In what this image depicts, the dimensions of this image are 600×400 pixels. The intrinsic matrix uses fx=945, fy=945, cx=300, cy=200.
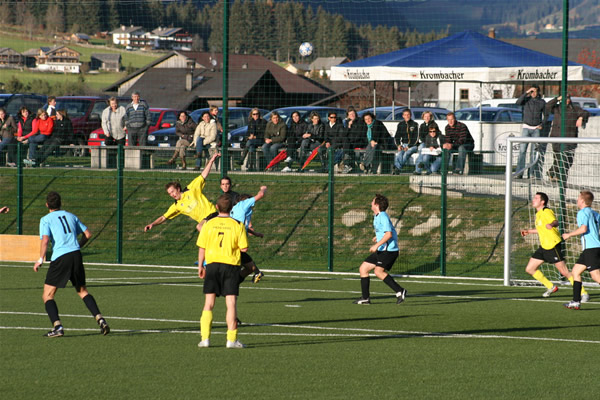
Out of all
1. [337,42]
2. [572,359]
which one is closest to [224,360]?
[572,359]

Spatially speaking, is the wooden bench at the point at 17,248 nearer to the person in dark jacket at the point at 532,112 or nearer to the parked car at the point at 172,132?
the parked car at the point at 172,132

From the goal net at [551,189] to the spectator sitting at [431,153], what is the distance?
5.76ft

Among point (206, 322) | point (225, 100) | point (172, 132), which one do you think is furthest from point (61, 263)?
point (172, 132)

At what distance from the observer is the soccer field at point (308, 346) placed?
8.12 m

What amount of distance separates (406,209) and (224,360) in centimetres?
1100

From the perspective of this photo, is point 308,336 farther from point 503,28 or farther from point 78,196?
point 503,28

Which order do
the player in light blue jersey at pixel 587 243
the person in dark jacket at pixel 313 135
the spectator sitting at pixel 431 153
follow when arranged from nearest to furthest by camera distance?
the player in light blue jersey at pixel 587 243 < the spectator sitting at pixel 431 153 < the person in dark jacket at pixel 313 135

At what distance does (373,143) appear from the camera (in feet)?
67.8

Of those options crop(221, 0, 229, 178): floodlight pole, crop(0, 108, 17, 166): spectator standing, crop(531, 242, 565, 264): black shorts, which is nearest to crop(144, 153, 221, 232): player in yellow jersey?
crop(221, 0, 229, 178): floodlight pole

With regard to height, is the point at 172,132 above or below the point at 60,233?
above

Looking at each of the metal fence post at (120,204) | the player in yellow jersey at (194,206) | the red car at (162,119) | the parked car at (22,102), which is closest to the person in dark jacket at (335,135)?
the metal fence post at (120,204)

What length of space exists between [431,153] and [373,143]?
1.28 meters

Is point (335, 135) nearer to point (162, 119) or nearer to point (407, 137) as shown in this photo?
point (407, 137)

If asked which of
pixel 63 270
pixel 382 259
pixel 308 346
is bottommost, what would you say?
pixel 308 346
